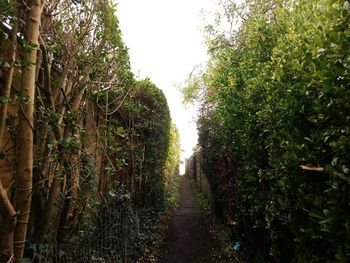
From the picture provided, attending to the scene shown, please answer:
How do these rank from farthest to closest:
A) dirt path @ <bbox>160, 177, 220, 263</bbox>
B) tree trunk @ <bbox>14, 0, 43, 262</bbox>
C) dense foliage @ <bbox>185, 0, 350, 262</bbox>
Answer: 1. dirt path @ <bbox>160, 177, 220, 263</bbox>
2. tree trunk @ <bbox>14, 0, 43, 262</bbox>
3. dense foliage @ <bbox>185, 0, 350, 262</bbox>

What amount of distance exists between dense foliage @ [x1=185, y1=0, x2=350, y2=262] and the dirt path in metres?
1.09

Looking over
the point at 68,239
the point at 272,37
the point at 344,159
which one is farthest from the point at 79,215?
the point at 272,37

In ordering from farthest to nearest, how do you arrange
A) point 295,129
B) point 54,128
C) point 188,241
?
1. point 188,241
2. point 54,128
3. point 295,129

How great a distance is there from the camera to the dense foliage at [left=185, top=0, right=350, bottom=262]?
2.14 metres

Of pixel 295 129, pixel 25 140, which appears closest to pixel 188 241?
pixel 295 129

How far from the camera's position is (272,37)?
4715mm

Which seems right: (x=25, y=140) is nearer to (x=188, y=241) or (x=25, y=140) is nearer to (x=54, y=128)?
(x=54, y=128)

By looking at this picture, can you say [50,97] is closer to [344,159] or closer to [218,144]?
[344,159]

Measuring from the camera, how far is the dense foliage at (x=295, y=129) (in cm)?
214

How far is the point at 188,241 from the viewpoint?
26.6ft

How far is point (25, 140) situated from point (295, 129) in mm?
2589

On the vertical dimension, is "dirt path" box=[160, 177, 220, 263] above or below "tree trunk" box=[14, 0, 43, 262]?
below

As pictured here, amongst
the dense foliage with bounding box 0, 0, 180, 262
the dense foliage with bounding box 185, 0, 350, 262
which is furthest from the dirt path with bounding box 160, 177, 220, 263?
the dense foliage with bounding box 0, 0, 180, 262

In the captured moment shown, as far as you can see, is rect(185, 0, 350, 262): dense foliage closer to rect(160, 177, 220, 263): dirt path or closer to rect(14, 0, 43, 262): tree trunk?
rect(160, 177, 220, 263): dirt path
